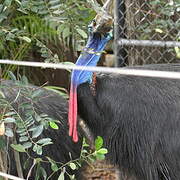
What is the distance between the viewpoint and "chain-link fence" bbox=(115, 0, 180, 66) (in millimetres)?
2396

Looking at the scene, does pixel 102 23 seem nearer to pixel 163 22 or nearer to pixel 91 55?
pixel 91 55

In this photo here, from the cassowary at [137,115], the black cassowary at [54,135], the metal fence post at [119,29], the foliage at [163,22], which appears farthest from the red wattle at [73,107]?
the foliage at [163,22]

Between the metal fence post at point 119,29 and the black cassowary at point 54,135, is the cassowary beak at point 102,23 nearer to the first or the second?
the black cassowary at point 54,135

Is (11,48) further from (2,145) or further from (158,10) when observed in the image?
(2,145)

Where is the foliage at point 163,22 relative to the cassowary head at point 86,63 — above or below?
above

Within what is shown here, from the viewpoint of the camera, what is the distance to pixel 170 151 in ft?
5.68

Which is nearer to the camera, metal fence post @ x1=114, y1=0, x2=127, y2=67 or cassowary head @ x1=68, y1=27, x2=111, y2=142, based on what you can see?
cassowary head @ x1=68, y1=27, x2=111, y2=142

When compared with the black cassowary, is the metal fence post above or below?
above

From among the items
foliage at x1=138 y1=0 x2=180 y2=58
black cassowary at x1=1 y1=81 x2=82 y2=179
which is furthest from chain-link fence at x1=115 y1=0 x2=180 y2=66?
black cassowary at x1=1 y1=81 x2=82 y2=179

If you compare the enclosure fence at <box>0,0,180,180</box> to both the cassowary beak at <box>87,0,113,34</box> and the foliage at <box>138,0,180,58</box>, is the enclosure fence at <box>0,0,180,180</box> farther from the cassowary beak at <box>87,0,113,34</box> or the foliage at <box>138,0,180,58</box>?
the cassowary beak at <box>87,0,113,34</box>

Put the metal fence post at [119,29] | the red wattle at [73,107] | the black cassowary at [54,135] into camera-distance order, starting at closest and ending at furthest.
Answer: the red wattle at [73,107] < the black cassowary at [54,135] < the metal fence post at [119,29]

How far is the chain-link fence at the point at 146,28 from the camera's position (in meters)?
2.40

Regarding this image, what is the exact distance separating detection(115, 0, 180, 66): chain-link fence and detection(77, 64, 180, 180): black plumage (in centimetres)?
62

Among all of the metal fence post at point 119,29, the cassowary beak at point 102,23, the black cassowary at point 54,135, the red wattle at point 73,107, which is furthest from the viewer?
the metal fence post at point 119,29
